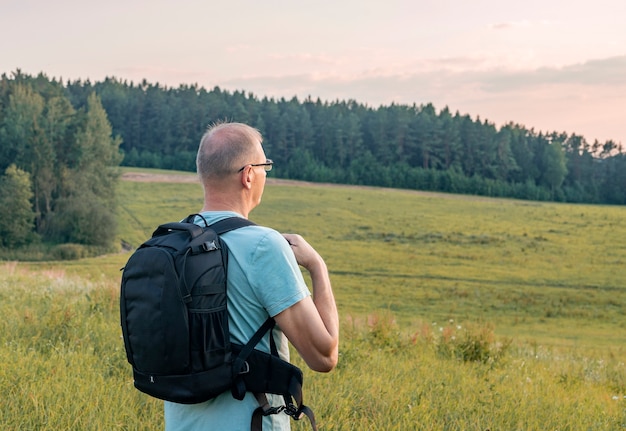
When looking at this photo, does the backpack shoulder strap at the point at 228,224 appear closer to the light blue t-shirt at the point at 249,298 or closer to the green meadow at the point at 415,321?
the light blue t-shirt at the point at 249,298

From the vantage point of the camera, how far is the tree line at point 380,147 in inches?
4250

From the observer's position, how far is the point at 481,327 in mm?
10281

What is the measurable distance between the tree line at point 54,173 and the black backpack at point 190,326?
65575mm

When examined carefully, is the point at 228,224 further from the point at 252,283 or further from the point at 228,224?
the point at 252,283

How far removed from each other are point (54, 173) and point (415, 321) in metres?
59.6

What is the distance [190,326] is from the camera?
9.43 ft

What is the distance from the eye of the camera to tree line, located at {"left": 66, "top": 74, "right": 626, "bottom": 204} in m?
108

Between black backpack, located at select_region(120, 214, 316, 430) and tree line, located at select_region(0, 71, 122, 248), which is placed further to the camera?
tree line, located at select_region(0, 71, 122, 248)

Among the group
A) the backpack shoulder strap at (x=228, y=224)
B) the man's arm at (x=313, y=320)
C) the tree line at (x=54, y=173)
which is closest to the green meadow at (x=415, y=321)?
the man's arm at (x=313, y=320)

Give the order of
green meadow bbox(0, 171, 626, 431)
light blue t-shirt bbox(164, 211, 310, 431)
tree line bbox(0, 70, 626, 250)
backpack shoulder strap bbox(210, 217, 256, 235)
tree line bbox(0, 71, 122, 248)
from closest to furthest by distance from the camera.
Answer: light blue t-shirt bbox(164, 211, 310, 431) → backpack shoulder strap bbox(210, 217, 256, 235) → green meadow bbox(0, 171, 626, 431) → tree line bbox(0, 71, 122, 248) → tree line bbox(0, 70, 626, 250)

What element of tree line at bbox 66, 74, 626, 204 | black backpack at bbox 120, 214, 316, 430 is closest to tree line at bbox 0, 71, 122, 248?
tree line at bbox 66, 74, 626, 204

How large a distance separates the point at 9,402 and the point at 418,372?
14.8ft

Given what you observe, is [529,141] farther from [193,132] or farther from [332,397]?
[332,397]

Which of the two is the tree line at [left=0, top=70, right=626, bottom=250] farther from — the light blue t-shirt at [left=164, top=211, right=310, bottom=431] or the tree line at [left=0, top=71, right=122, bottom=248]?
the light blue t-shirt at [left=164, top=211, right=310, bottom=431]
